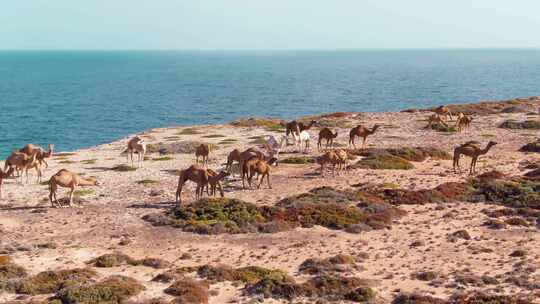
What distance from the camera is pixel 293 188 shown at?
33250mm

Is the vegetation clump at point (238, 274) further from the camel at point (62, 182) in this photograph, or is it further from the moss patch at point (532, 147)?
the moss patch at point (532, 147)

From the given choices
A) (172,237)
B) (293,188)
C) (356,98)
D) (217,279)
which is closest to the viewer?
(217,279)

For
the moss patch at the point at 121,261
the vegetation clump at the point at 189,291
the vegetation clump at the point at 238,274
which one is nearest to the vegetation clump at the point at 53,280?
the moss patch at the point at 121,261

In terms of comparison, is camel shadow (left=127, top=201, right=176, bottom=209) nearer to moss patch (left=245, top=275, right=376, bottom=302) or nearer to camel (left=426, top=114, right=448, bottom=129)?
moss patch (left=245, top=275, right=376, bottom=302)

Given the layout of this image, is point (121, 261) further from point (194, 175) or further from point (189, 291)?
point (194, 175)

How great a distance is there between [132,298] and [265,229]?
8.61 m

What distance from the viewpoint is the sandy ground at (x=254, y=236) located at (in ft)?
69.0

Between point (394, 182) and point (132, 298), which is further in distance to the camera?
point (394, 182)

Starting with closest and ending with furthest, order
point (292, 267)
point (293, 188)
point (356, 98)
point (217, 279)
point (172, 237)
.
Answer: point (217, 279) < point (292, 267) < point (172, 237) < point (293, 188) < point (356, 98)

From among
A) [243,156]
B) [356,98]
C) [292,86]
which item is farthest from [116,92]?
[243,156]

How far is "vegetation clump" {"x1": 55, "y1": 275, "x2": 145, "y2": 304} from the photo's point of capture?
17.9 meters

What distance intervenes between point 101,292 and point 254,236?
848 cm

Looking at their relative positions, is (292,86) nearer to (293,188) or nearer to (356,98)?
(356,98)

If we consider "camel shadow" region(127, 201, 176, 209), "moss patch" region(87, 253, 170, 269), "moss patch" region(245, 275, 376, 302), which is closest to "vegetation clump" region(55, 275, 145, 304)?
"moss patch" region(87, 253, 170, 269)
